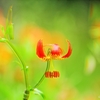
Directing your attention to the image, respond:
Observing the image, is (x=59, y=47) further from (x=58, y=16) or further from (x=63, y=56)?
→ (x=58, y=16)

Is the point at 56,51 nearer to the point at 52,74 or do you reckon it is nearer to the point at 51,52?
the point at 51,52

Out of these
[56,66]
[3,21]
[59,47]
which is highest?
[3,21]

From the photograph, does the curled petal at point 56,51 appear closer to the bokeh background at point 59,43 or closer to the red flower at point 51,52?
the red flower at point 51,52

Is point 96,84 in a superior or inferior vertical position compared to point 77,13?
inferior

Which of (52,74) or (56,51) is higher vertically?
(56,51)

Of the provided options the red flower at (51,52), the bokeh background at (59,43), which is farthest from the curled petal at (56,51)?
the bokeh background at (59,43)

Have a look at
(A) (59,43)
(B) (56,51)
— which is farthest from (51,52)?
(A) (59,43)

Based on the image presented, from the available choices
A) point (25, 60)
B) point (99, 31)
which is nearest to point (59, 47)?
point (25, 60)

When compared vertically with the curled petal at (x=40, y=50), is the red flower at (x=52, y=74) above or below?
below

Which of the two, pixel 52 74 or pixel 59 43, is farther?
pixel 59 43
